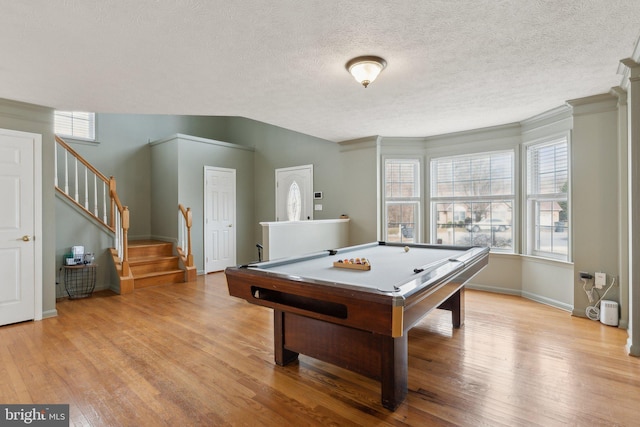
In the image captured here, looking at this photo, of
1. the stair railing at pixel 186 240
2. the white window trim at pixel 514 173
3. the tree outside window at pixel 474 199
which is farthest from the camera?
the stair railing at pixel 186 240

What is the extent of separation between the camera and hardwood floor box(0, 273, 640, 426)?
75.9 inches

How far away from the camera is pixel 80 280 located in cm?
502

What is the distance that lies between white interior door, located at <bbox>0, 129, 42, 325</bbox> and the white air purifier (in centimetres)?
614

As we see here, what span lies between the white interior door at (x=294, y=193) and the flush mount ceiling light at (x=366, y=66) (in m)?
3.74

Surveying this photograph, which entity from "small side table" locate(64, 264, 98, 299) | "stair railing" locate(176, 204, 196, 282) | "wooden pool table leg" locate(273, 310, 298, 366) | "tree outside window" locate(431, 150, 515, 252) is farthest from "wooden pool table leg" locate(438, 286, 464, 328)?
"small side table" locate(64, 264, 98, 299)

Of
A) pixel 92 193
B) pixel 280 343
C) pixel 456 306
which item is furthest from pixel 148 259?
pixel 456 306

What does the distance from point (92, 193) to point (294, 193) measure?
12.2 ft

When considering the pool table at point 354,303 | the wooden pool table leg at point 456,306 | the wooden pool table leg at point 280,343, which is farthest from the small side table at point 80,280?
the wooden pool table leg at point 456,306

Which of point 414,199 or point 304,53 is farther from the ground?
point 304,53

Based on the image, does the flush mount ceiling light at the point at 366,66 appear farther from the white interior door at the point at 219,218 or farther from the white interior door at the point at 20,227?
the white interior door at the point at 219,218

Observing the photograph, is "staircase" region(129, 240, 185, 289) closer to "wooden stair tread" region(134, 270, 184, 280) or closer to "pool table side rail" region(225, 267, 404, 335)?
"wooden stair tread" region(134, 270, 184, 280)

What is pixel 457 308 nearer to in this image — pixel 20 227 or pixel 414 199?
pixel 414 199

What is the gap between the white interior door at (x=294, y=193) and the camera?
636cm

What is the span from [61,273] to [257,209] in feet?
11.9
